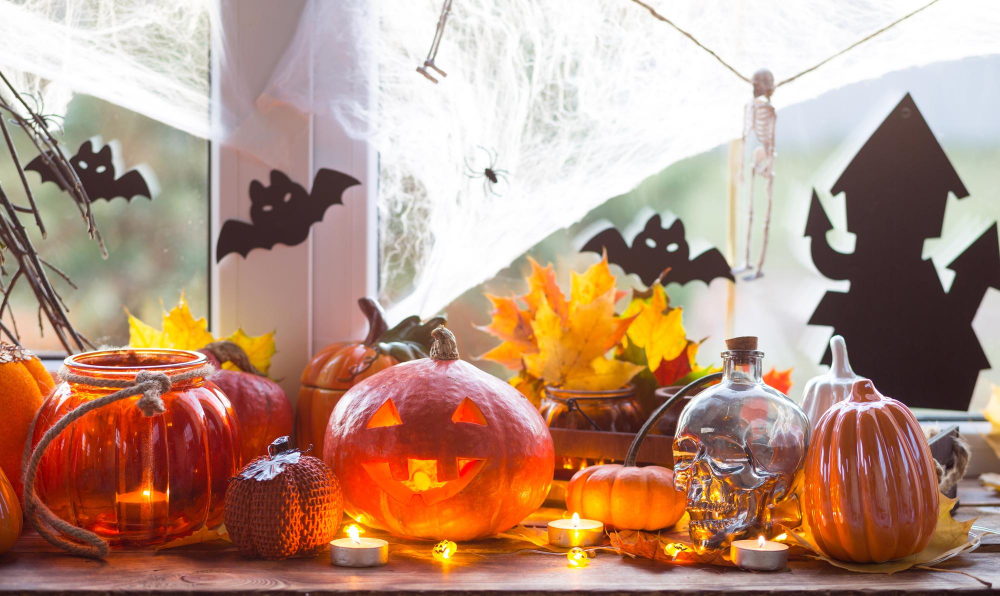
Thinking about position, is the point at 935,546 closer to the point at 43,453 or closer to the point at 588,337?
the point at 588,337

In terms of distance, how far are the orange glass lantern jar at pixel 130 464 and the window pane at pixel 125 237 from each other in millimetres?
451

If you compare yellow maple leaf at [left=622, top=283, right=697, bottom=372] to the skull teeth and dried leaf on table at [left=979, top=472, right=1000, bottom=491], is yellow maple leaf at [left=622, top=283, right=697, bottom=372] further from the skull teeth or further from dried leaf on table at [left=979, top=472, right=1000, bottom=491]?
dried leaf on table at [left=979, top=472, right=1000, bottom=491]

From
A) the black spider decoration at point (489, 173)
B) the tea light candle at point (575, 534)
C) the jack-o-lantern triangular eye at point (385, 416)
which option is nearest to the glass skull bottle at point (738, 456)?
the tea light candle at point (575, 534)

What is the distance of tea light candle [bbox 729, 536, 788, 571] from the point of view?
0.89 m

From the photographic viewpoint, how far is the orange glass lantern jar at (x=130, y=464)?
96cm

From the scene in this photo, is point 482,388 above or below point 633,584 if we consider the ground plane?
above

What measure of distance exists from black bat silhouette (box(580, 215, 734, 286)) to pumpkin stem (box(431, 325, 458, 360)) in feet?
1.52

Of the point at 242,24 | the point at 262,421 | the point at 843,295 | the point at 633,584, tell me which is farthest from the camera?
the point at 843,295

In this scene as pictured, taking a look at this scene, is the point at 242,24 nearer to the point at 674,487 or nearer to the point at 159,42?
the point at 159,42

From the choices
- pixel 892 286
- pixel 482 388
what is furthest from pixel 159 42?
pixel 892 286

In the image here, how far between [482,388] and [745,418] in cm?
31

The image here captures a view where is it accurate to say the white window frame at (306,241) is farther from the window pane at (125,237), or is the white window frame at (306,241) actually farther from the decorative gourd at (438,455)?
the decorative gourd at (438,455)

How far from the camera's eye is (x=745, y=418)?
96 cm

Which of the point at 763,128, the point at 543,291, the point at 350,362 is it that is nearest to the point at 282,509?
the point at 350,362
